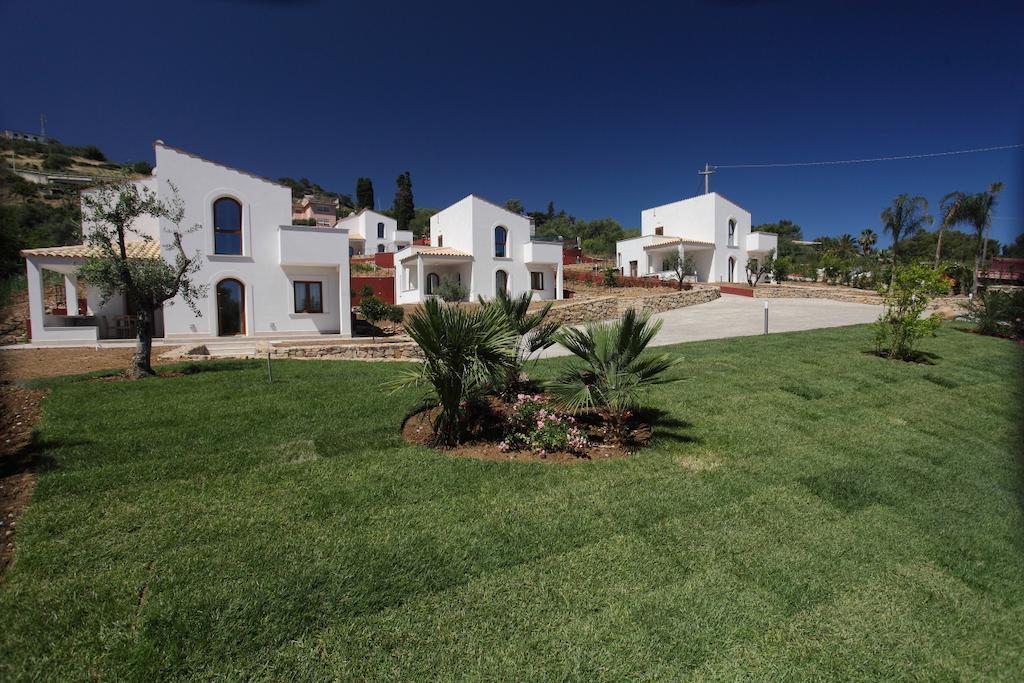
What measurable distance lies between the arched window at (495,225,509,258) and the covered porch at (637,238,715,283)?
14.5m

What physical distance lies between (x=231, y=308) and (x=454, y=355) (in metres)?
15.9

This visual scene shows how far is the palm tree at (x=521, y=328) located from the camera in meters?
6.27

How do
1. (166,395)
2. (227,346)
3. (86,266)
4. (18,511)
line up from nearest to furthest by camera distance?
1. (18,511)
2. (166,395)
3. (86,266)
4. (227,346)

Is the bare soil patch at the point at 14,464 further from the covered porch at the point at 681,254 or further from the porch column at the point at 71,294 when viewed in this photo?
the covered porch at the point at 681,254

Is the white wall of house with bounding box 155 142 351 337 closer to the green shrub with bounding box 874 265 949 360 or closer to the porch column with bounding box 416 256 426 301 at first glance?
the porch column with bounding box 416 256 426 301

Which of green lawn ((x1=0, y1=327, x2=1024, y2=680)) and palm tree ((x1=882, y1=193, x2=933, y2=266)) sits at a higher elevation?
palm tree ((x1=882, y1=193, x2=933, y2=266))

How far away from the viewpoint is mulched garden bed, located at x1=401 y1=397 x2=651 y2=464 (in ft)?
17.9

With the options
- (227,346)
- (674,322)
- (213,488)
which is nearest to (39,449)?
(213,488)

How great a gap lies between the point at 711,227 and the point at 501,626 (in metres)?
40.9

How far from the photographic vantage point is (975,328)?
15953mm

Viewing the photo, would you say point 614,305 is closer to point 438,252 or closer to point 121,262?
point 438,252

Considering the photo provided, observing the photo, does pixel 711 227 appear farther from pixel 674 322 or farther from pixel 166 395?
pixel 166 395

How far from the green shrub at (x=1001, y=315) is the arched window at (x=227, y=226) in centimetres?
2443

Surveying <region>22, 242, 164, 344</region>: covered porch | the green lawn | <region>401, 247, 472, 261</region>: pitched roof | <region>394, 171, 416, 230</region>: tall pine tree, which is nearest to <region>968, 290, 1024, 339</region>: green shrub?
the green lawn
